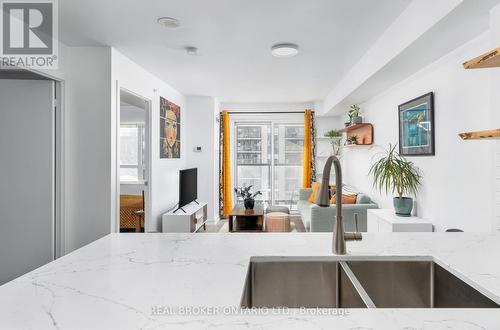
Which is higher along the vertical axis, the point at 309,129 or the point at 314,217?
A: the point at 309,129

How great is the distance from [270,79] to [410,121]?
6.64 ft

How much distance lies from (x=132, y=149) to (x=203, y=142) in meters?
1.99

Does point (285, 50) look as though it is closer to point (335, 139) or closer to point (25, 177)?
point (25, 177)

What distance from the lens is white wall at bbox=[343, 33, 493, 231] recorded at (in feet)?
7.48

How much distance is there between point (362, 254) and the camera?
47.1 inches

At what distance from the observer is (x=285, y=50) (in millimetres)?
3182

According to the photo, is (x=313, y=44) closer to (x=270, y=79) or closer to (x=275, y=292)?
(x=270, y=79)

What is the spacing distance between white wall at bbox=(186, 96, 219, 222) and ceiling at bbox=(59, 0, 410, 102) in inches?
54.9

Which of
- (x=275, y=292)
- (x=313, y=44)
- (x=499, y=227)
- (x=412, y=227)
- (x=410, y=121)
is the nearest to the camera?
(x=275, y=292)

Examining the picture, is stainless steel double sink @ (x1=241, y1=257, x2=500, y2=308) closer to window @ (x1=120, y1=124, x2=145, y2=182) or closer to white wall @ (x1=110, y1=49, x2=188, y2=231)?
white wall @ (x1=110, y1=49, x2=188, y2=231)

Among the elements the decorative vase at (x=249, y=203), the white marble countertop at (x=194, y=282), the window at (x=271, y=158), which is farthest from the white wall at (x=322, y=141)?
the white marble countertop at (x=194, y=282)

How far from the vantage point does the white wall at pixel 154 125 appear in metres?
3.23

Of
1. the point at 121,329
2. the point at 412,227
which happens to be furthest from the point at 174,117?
the point at 121,329

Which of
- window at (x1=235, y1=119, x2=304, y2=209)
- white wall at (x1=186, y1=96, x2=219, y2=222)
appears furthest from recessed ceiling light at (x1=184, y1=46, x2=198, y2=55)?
window at (x1=235, y1=119, x2=304, y2=209)
